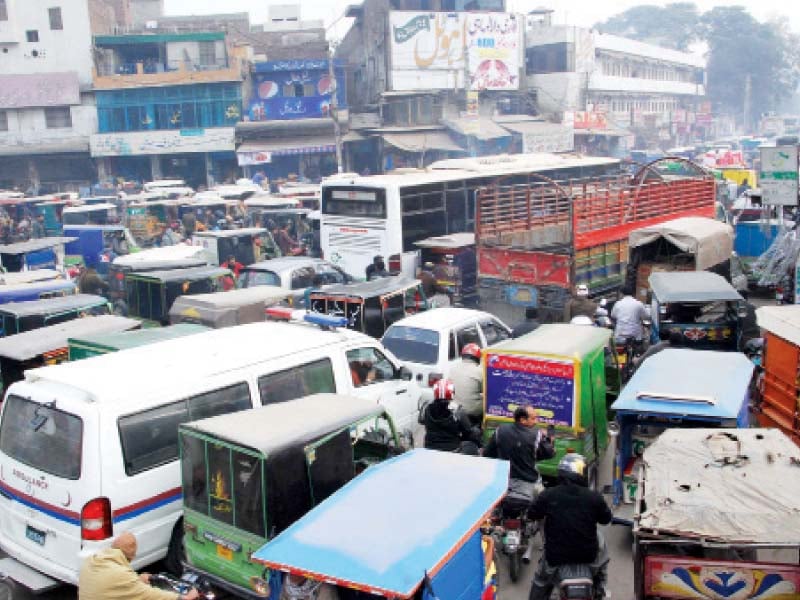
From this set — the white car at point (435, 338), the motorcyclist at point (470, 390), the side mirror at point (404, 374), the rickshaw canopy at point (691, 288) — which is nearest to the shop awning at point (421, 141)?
the rickshaw canopy at point (691, 288)

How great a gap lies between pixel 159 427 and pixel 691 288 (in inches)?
306

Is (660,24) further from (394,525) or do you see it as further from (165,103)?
(394,525)

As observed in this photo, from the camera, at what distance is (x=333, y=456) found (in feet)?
20.4

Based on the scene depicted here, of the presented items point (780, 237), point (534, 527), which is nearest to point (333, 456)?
point (534, 527)

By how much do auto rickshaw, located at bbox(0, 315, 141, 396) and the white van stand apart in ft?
8.44

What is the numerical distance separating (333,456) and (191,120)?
4339 cm

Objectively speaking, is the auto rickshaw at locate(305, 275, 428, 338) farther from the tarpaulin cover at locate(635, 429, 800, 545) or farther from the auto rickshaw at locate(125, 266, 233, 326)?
the tarpaulin cover at locate(635, 429, 800, 545)

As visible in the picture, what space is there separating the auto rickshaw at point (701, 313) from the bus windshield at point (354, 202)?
759cm

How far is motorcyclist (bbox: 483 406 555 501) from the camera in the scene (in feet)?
23.2

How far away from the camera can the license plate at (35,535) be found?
21.3 feet

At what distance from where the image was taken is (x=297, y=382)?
25.6ft

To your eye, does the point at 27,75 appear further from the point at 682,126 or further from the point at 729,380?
the point at 682,126

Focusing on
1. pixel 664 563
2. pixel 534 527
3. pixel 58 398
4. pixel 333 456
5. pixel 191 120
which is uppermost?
pixel 191 120

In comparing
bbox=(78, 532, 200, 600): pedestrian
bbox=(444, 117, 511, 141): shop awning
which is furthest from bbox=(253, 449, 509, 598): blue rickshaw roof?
bbox=(444, 117, 511, 141): shop awning
